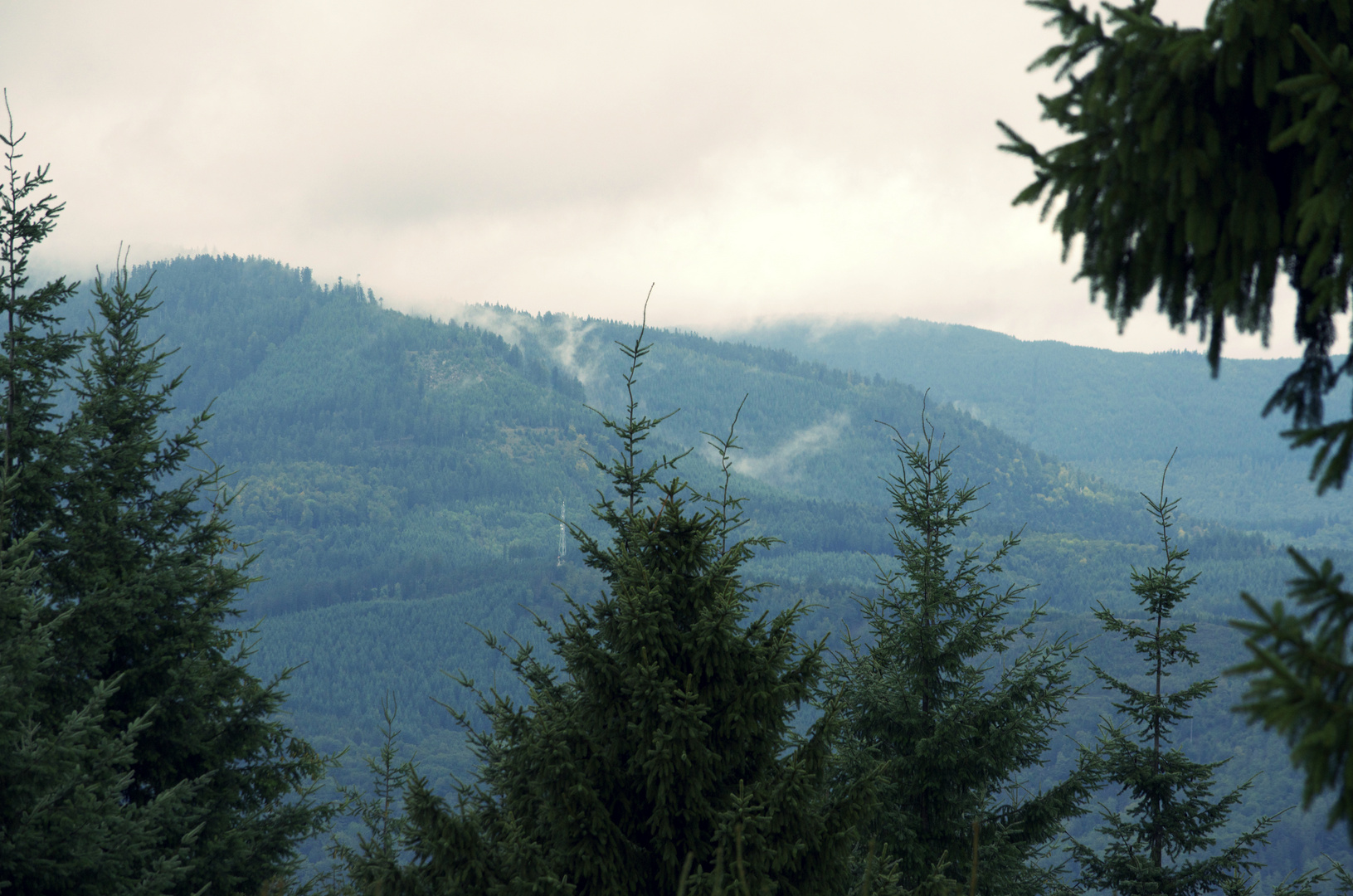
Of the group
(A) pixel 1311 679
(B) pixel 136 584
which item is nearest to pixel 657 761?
(A) pixel 1311 679

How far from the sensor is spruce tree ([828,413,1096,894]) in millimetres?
13000

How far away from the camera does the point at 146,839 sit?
9.23m

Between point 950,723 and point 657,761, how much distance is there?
7783mm

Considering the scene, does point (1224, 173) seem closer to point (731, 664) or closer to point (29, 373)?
point (731, 664)

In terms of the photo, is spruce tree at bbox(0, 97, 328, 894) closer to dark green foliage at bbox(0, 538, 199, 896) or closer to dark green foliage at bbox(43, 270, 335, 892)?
dark green foliage at bbox(43, 270, 335, 892)

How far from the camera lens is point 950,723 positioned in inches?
529

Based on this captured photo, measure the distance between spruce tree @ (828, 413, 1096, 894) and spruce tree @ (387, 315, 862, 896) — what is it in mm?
5239

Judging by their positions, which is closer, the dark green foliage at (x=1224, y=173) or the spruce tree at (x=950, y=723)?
the dark green foliage at (x=1224, y=173)

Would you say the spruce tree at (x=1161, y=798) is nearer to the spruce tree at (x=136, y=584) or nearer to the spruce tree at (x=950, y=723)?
the spruce tree at (x=950, y=723)

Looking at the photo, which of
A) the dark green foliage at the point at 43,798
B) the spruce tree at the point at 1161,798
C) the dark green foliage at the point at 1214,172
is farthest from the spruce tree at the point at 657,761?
the spruce tree at the point at 1161,798

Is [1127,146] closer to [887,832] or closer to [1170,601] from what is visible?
[887,832]

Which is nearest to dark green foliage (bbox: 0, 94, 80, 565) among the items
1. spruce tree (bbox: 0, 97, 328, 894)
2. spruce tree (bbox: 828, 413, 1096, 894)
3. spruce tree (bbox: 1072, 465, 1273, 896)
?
spruce tree (bbox: 0, 97, 328, 894)

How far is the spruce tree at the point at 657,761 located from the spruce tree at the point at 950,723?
17.2ft

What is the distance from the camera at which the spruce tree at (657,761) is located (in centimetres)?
685
